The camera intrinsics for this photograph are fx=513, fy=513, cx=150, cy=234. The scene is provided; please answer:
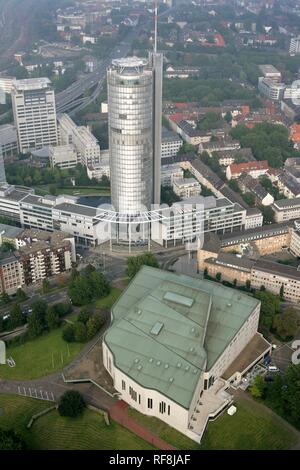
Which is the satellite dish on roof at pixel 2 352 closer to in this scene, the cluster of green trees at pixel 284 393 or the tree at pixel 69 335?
the tree at pixel 69 335

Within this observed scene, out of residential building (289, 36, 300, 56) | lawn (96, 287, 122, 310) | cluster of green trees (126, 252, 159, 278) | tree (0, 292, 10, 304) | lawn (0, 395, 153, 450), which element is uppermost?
residential building (289, 36, 300, 56)

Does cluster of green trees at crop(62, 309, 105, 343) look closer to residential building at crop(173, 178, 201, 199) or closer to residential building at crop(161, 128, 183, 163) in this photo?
residential building at crop(173, 178, 201, 199)

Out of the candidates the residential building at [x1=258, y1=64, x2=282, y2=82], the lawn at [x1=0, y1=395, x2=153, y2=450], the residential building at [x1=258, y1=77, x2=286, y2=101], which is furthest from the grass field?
the residential building at [x1=258, y1=64, x2=282, y2=82]

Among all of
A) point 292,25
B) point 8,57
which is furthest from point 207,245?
point 292,25

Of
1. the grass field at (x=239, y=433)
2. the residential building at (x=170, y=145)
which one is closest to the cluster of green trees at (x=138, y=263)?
the grass field at (x=239, y=433)
